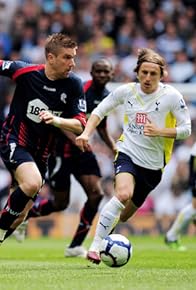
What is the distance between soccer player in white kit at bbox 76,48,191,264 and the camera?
9.82 meters

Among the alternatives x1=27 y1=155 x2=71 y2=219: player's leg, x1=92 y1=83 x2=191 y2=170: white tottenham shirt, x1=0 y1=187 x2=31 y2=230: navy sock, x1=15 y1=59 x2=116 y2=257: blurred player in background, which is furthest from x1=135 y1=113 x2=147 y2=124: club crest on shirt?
x1=27 y1=155 x2=71 y2=219: player's leg

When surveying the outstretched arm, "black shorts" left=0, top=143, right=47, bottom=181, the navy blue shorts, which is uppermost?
the outstretched arm

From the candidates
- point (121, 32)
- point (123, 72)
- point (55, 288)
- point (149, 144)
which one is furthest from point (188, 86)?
point (55, 288)

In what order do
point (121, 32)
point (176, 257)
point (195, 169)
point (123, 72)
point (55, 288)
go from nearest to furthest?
point (55, 288) < point (176, 257) < point (195, 169) < point (123, 72) < point (121, 32)

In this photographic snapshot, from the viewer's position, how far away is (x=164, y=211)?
18000 mm

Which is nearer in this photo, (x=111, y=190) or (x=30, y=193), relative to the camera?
(x=30, y=193)

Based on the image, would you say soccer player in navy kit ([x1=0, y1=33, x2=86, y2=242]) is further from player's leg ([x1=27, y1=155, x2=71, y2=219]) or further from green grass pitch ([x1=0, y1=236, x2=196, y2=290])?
player's leg ([x1=27, y1=155, x2=71, y2=219])

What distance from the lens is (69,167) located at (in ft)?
39.5

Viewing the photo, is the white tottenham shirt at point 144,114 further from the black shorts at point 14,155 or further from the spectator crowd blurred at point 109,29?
the spectator crowd blurred at point 109,29

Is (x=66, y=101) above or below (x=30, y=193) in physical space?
above

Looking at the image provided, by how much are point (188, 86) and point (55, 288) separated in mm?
11131

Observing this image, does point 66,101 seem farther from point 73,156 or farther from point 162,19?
point 162,19

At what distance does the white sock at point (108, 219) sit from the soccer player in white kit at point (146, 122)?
0.17 m

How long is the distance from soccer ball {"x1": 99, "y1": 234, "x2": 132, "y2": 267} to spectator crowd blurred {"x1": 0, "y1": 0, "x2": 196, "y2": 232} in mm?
11432
